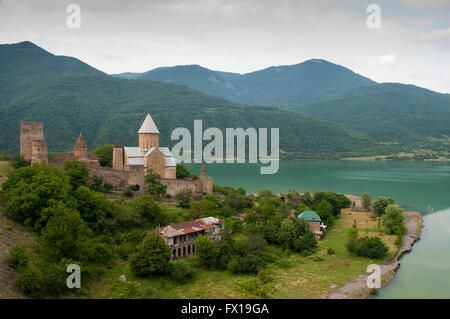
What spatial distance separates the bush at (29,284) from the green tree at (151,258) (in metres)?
4.19

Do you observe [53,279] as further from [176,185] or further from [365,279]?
[176,185]

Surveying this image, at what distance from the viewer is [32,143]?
23.7 meters

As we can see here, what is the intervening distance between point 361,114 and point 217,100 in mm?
65158

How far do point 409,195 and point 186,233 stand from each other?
37.6m

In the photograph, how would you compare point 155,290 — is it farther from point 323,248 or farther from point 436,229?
point 436,229

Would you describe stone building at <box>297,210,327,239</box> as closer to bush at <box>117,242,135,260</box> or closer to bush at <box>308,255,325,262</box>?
bush at <box>308,255,325,262</box>

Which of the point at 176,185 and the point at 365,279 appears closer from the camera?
the point at 365,279

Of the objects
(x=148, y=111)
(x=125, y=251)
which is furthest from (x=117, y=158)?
(x=148, y=111)

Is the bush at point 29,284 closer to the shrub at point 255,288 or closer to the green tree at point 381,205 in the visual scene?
the shrub at point 255,288

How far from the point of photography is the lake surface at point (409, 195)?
18375 millimetres

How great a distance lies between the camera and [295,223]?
2322cm

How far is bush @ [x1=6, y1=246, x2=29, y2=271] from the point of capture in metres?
13.0

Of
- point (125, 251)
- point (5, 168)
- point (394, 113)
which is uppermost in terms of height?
point (394, 113)

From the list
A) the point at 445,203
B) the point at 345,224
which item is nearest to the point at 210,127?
the point at 445,203
